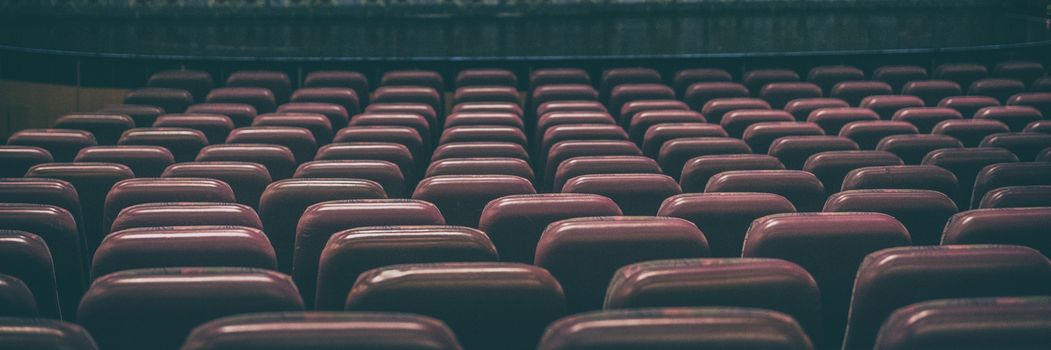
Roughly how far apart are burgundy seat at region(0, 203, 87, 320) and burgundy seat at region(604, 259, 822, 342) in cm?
96

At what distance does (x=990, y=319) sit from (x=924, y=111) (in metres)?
2.75

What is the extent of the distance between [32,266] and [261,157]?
1175 mm

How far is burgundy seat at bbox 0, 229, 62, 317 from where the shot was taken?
Result: 4.49 ft

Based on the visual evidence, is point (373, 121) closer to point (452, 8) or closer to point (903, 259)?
point (903, 259)

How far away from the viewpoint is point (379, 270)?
3.84 ft

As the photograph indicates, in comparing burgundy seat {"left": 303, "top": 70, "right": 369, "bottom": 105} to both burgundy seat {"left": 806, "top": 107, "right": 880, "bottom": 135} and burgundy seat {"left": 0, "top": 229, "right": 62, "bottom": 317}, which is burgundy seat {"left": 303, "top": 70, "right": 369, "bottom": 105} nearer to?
burgundy seat {"left": 806, "top": 107, "right": 880, "bottom": 135}

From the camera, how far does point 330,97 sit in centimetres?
426

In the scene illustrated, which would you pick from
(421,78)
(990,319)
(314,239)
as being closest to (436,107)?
(421,78)

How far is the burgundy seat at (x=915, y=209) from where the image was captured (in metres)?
1.80

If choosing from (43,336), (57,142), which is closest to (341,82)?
(57,142)

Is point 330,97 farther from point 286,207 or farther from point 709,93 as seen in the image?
point 286,207

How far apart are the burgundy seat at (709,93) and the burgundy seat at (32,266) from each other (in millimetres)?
3388

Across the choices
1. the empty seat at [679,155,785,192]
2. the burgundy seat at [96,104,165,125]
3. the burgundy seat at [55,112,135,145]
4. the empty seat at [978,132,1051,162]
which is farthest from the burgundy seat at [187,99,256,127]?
the empty seat at [978,132,1051,162]

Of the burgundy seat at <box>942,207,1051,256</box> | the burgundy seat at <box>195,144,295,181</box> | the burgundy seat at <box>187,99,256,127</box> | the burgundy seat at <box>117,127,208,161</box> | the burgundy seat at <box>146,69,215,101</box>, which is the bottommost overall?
the burgundy seat at <box>146,69,215,101</box>
